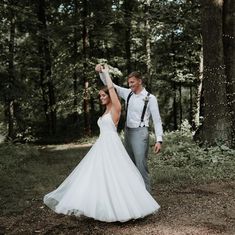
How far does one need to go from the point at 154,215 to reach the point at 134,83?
233 centimetres

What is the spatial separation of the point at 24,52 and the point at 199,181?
62.6ft

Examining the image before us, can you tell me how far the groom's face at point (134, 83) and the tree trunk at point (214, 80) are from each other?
625 cm

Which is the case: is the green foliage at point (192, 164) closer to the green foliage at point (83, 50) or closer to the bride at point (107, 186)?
the bride at point (107, 186)

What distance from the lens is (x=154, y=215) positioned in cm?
778

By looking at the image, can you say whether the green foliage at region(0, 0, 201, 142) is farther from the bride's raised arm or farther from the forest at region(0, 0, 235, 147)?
the bride's raised arm

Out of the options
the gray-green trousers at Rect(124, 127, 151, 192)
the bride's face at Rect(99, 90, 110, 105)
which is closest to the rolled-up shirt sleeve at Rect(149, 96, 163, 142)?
the gray-green trousers at Rect(124, 127, 151, 192)

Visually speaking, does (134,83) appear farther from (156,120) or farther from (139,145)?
(139,145)

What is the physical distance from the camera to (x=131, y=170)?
7.18 m

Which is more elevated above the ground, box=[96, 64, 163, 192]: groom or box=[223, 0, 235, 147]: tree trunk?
box=[223, 0, 235, 147]: tree trunk

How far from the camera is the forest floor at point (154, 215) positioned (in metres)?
7.03

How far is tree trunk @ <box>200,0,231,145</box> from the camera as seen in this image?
43.9 ft

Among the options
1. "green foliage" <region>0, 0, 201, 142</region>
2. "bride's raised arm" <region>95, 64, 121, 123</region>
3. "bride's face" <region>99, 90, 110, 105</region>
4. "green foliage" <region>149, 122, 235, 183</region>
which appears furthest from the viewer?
"green foliage" <region>0, 0, 201, 142</region>

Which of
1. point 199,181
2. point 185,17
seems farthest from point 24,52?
point 199,181

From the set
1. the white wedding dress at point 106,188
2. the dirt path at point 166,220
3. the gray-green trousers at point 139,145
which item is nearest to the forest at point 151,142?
the dirt path at point 166,220
